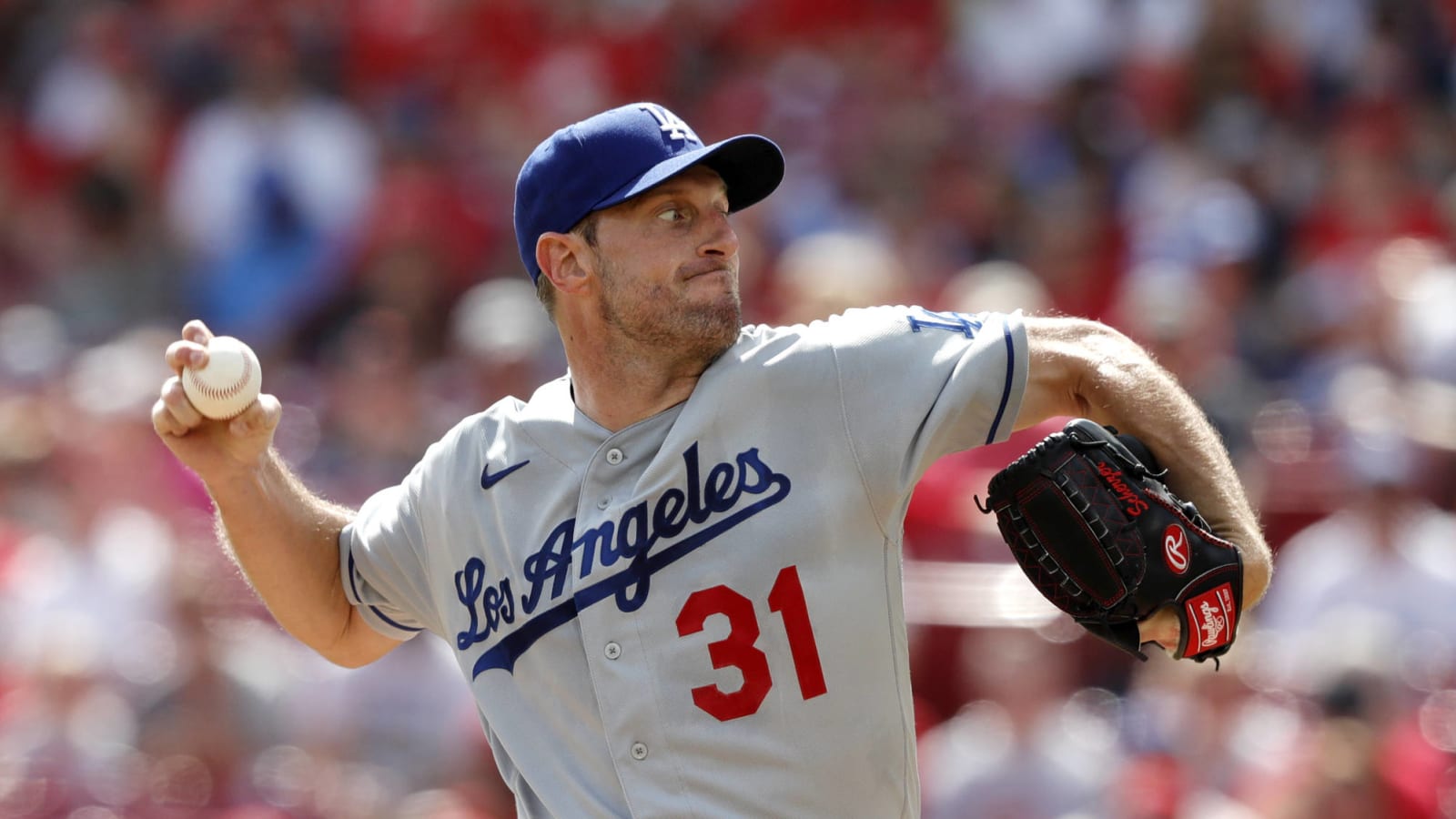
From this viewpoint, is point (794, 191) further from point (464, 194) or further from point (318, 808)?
point (318, 808)

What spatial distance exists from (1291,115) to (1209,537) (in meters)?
5.53

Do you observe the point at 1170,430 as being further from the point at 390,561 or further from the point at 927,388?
the point at 390,561

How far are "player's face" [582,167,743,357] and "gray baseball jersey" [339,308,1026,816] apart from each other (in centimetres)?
7

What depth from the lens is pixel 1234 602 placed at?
267 centimetres

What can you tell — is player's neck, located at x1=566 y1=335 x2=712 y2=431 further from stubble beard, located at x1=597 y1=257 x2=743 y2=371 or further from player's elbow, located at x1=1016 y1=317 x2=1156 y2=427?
player's elbow, located at x1=1016 y1=317 x2=1156 y2=427

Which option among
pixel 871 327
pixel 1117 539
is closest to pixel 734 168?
pixel 871 327

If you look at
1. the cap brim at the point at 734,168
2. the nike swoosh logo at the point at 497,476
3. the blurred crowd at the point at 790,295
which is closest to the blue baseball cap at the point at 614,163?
the cap brim at the point at 734,168

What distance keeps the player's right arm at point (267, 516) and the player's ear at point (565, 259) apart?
1.69ft

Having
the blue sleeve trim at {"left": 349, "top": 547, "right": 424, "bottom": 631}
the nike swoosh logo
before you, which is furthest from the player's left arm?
the blue sleeve trim at {"left": 349, "top": 547, "right": 424, "bottom": 631}

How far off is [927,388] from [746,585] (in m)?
0.41

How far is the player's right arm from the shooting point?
2998 millimetres

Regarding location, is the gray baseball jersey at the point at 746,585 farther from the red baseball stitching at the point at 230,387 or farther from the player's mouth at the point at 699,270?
the red baseball stitching at the point at 230,387

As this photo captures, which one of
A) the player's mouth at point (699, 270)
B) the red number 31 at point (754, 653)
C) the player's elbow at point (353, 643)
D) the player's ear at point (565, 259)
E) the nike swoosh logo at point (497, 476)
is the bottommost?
the red number 31 at point (754, 653)

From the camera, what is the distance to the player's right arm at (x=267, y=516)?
3.00 metres
